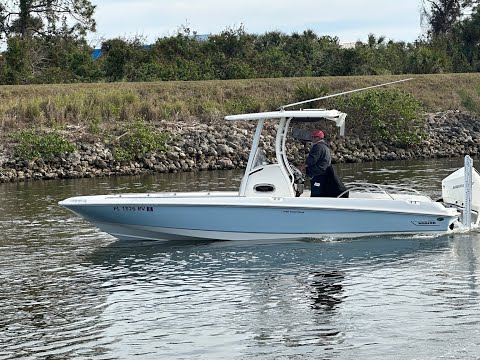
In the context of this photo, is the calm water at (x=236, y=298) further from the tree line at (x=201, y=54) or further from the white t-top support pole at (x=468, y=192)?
the tree line at (x=201, y=54)

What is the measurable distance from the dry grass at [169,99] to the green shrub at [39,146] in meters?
1.72

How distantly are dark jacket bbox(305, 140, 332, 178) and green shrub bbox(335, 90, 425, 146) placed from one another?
2196 cm

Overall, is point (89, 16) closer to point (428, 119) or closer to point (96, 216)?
point (428, 119)

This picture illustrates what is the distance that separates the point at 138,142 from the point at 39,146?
3384 mm

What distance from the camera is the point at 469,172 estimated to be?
1789 cm

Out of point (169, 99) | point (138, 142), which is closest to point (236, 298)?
point (138, 142)

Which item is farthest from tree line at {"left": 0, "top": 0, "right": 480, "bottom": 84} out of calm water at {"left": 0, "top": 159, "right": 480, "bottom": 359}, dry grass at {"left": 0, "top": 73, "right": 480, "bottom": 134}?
calm water at {"left": 0, "top": 159, "right": 480, "bottom": 359}

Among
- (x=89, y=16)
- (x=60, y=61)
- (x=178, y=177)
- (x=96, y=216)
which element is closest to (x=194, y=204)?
(x=96, y=216)

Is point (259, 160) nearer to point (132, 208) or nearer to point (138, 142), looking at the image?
point (132, 208)

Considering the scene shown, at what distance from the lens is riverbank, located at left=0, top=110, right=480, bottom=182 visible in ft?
109

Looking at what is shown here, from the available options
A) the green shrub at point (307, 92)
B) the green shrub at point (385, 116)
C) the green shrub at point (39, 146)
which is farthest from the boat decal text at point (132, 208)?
the green shrub at point (307, 92)

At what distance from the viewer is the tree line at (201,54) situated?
49.4 m

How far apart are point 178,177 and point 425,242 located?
49.8ft

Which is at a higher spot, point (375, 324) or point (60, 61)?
point (60, 61)
